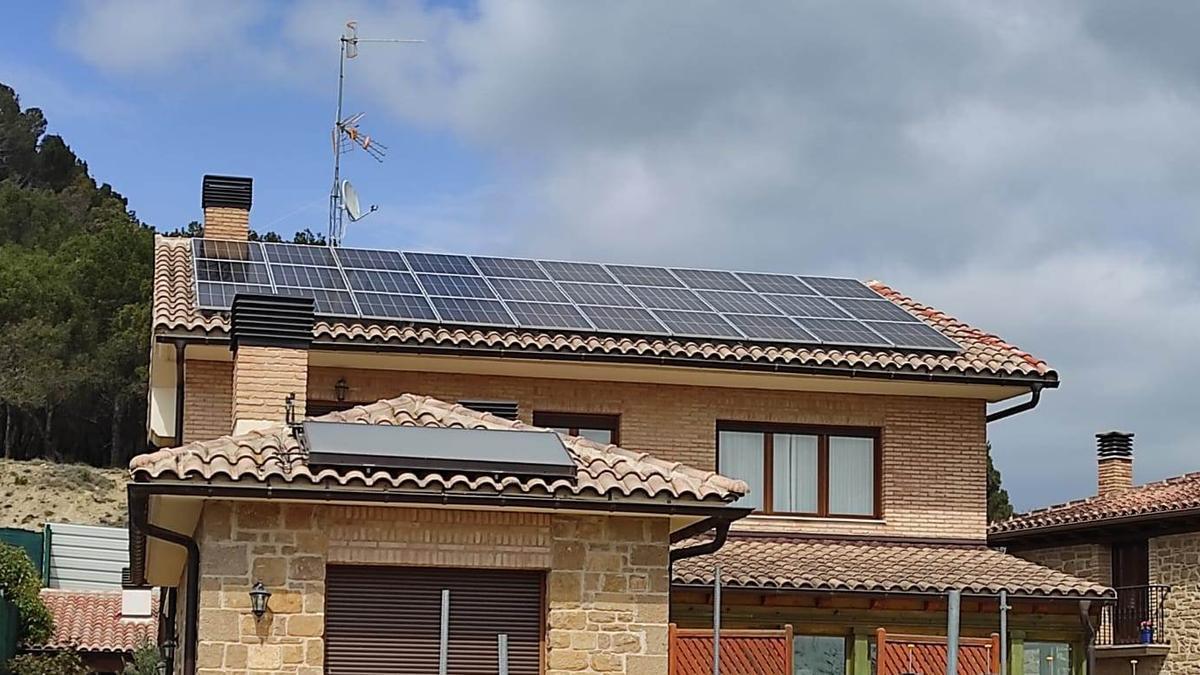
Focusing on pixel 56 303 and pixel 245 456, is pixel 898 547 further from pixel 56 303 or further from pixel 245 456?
pixel 56 303

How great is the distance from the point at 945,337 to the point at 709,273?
13.6 ft

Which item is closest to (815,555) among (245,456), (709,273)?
(709,273)

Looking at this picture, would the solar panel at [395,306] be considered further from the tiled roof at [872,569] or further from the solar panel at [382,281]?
the tiled roof at [872,569]

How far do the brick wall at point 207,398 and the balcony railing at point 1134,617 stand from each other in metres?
16.4

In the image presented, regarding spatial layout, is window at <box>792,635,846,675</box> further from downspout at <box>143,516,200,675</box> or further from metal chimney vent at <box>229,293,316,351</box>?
downspout at <box>143,516,200,675</box>

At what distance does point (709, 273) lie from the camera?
2573cm

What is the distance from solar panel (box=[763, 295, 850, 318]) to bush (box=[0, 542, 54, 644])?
57.5ft

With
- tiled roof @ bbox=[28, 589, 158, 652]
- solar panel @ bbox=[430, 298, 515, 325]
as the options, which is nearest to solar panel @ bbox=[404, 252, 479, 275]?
solar panel @ bbox=[430, 298, 515, 325]

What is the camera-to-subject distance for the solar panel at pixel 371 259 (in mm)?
23406

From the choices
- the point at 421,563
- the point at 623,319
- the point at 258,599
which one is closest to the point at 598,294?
the point at 623,319

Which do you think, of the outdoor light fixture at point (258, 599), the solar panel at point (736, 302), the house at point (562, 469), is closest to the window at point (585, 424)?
the house at point (562, 469)

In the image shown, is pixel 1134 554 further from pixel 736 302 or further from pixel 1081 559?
pixel 736 302

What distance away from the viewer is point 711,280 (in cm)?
2523

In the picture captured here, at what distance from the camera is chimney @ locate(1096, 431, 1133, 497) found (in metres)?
33.9
